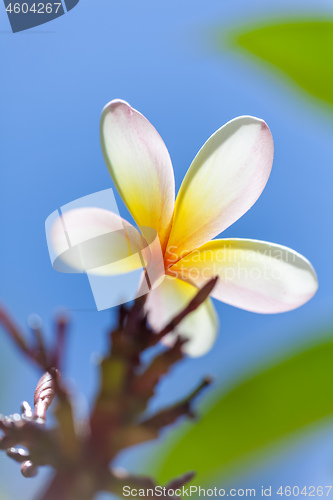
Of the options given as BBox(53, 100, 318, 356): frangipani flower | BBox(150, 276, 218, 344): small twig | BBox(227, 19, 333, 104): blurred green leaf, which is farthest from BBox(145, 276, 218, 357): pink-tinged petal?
BBox(227, 19, 333, 104): blurred green leaf

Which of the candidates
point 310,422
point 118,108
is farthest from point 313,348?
→ point 118,108

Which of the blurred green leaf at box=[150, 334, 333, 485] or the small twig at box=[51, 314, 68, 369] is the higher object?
the small twig at box=[51, 314, 68, 369]

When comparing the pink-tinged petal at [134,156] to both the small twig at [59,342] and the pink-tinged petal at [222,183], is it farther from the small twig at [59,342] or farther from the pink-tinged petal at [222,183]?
the small twig at [59,342]

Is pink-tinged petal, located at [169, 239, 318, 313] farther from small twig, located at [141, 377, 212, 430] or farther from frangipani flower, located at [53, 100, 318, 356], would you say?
small twig, located at [141, 377, 212, 430]

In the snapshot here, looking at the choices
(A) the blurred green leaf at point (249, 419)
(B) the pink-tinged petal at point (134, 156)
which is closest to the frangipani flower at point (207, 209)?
(B) the pink-tinged petal at point (134, 156)

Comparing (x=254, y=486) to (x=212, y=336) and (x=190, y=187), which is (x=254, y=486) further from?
(x=190, y=187)

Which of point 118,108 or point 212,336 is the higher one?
point 118,108
